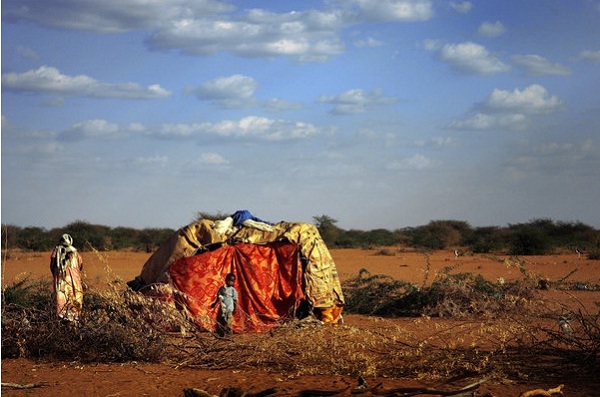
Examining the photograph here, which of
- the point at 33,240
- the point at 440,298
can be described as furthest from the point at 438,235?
the point at 440,298

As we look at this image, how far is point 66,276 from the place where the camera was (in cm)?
1324

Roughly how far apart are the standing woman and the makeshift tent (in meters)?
1.71

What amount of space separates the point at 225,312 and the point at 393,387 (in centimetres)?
512

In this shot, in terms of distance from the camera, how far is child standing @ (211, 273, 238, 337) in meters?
13.8

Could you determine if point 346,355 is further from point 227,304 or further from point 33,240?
point 33,240

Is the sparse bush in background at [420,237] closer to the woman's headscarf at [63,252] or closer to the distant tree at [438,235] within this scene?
the distant tree at [438,235]

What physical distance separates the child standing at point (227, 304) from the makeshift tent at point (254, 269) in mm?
509

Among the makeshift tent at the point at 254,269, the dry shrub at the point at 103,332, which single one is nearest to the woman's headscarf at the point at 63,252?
the dry shrub at the point at 103,332

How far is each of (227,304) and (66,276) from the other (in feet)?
8.33

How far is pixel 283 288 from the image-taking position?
50.2ft

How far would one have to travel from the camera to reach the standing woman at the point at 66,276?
13078 millimetres

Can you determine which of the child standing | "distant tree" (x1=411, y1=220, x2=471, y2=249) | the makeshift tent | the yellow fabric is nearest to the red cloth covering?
the makeshift tent

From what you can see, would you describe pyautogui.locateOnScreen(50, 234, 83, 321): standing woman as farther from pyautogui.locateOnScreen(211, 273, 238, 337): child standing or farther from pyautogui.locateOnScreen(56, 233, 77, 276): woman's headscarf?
pyautogui.locateOnScreen(211, 273, 238, 337): child standing

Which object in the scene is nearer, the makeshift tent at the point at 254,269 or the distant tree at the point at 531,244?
the makeshift tent at the point at 254,269
